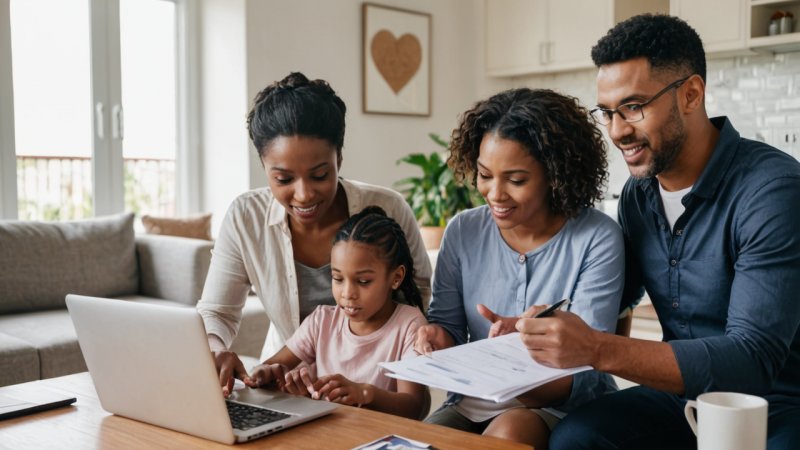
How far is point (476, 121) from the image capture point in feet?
5.57

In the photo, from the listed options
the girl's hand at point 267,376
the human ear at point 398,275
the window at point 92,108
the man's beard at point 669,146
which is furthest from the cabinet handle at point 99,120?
the man's beard at point 669,146

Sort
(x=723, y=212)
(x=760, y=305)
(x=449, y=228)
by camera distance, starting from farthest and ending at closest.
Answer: (x=449, y=228), (x=723, y=212), (x=760, y=305)

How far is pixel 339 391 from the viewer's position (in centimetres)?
138

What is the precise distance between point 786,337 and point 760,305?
0.08 meters

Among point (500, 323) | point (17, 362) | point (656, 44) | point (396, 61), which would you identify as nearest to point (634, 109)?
point (656, 44)

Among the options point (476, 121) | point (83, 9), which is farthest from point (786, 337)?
point (83, 9)

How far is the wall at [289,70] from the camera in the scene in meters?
4.30

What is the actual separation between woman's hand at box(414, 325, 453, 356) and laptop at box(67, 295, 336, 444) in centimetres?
27

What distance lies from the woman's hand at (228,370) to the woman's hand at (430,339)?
1.10 ft

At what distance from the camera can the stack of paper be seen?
3.76 ft

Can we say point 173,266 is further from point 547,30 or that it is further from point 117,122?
point 547,30

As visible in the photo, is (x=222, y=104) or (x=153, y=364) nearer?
(x=153, y=364)

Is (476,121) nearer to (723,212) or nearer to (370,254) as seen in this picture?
(370,254)

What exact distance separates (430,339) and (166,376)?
57cm
